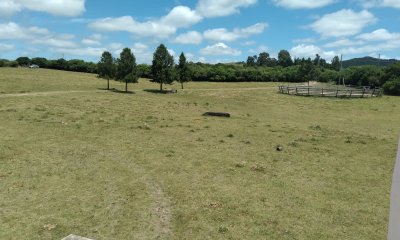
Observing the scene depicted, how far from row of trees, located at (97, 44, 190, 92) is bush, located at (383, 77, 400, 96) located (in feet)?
124

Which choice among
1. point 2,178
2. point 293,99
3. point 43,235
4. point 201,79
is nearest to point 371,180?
point 43,235

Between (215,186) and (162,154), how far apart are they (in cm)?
526

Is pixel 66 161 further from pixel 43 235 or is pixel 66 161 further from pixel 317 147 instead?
pixel 317 147

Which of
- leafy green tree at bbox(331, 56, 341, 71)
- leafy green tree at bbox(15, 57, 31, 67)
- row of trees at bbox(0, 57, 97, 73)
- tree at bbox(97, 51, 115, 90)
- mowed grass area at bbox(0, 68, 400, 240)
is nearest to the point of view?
mowed grass area at bbox(0, 68, 400, 240)

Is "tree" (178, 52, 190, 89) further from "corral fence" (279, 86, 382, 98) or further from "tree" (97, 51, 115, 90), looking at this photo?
"corral fence" (279, 86, 382, 98)

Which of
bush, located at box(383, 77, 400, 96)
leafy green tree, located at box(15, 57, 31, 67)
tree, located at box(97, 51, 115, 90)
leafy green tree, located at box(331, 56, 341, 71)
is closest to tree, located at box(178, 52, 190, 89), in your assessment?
tree, located at box(97, 51, 115, 90)

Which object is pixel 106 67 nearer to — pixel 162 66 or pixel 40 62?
pixel 162 66

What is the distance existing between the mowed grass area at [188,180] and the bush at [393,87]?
45.0 metres

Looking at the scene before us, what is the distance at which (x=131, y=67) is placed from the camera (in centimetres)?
6019

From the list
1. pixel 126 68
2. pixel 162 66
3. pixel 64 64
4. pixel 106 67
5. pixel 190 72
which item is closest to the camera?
pixel 126 68

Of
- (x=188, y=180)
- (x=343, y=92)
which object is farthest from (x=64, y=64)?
(x=188, y=180)

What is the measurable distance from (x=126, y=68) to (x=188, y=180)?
156 feet

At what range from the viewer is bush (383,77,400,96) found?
221 feet

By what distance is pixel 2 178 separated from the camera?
14.0m
